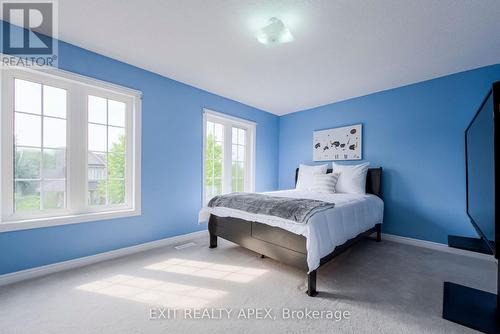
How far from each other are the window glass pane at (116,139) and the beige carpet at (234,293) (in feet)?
4.30

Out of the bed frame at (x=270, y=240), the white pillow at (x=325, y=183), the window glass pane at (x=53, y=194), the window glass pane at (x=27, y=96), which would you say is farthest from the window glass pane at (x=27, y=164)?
the white pillow at (x=325, y=183)

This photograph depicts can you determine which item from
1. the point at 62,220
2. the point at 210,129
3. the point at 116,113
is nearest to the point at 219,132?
the point at 210,129

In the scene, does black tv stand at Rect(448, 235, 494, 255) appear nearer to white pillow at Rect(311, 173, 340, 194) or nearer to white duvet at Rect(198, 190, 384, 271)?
white duvet at Rect(198, 190, 384, 271)

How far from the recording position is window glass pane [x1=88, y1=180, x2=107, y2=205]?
2.34m

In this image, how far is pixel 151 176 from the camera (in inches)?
107

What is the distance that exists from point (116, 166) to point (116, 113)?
2.15ft

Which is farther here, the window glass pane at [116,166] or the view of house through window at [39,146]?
the window glass pane at [116,166]

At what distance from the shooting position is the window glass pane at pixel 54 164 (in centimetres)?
208

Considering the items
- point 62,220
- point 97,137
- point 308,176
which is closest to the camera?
point 62,220

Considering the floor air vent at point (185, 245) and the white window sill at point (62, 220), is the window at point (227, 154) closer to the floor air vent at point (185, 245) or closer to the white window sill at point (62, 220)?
the floor air vent at point (185, 245)

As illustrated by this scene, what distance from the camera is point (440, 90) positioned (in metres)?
2.79

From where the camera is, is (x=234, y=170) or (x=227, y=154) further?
(x=234, y=170)

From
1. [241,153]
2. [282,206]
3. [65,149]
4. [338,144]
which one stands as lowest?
[282,206]

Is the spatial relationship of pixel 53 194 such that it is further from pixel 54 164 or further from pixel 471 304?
pixel 471 304
